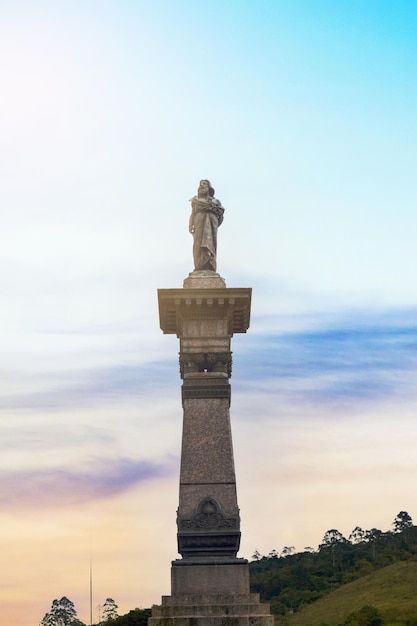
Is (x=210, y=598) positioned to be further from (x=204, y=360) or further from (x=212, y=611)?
(x=204, y=360)

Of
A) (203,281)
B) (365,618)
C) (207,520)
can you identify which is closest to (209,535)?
(207,520)

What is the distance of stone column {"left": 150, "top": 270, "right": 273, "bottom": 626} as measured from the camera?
69.2 ft

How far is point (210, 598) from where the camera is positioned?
21.1m

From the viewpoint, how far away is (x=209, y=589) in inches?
857

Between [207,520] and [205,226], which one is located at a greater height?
[205,226]

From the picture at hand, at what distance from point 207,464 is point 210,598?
3.13 metres

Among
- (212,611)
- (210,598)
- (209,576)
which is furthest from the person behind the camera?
(209,576)

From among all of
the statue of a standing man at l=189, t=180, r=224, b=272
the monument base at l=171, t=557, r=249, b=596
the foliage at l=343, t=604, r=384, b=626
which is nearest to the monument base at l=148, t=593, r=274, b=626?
the monument base at l=171, t=557, r=249, b=596

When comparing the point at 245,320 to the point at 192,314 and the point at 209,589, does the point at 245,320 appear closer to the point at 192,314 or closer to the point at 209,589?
the point at 192,314

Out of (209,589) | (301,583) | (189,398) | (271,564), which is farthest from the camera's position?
(271,564)

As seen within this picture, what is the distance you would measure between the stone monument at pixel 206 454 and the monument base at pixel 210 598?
21 millimetres

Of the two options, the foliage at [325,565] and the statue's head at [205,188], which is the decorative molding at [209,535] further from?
the foliage at [325,565]

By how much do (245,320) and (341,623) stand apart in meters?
53.9

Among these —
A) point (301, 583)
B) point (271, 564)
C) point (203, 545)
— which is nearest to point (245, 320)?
point (203, 545)
